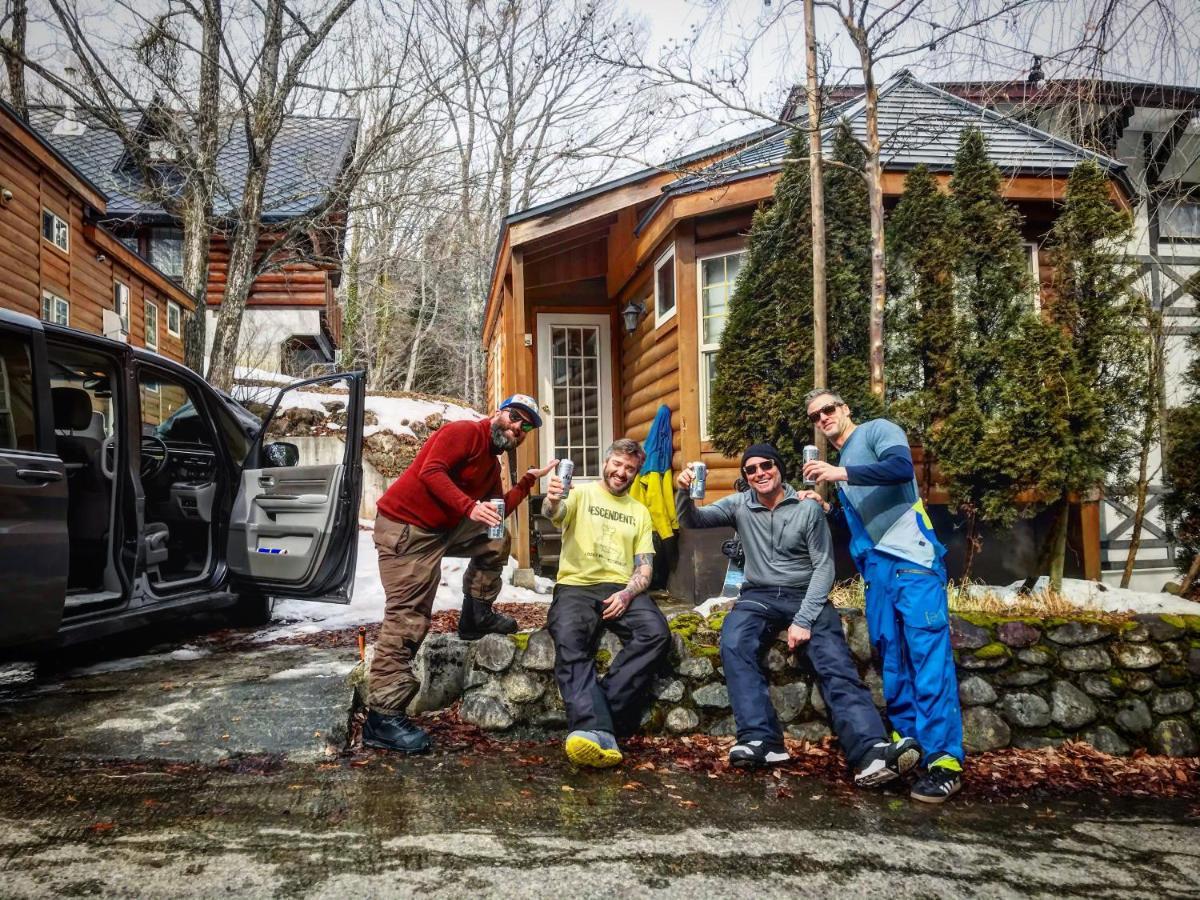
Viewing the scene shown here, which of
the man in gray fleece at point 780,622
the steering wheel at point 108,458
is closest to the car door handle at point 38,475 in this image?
the steering wheel at point 108,458

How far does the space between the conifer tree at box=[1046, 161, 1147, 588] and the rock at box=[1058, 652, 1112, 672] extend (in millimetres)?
2195

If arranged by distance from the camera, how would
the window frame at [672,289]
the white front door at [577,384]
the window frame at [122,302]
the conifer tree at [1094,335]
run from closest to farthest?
the conifer tree at [1094,335] < the window frame at [672,289] < the white front door at [577,384] < the window frame at [122,302]

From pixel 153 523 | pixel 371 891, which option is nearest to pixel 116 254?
pixel 153 523

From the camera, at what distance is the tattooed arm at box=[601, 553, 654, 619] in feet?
13.8

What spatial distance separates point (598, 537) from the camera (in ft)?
14.3

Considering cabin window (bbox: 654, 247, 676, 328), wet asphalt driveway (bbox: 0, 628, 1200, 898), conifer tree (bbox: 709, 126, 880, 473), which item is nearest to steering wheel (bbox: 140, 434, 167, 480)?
wet asphalt driveway (bbox: 0, 628, 1200, 898)

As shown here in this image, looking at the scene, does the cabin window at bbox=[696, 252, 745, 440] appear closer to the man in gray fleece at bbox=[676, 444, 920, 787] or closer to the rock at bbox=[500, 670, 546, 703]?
the man in gray fleece at bbox=[676, 444, 920, 787]

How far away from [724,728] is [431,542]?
183 cm

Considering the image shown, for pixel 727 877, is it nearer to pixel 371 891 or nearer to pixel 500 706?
pixel 371 891

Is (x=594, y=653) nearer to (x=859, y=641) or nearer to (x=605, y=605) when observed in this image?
(x=605, y=605)

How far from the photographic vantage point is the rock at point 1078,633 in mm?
4551

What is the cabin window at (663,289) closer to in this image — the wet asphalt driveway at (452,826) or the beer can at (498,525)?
the beer can at (498,525)

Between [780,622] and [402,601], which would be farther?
[780,622]

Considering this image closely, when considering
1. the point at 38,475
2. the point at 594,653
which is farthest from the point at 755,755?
the point at 38,475
